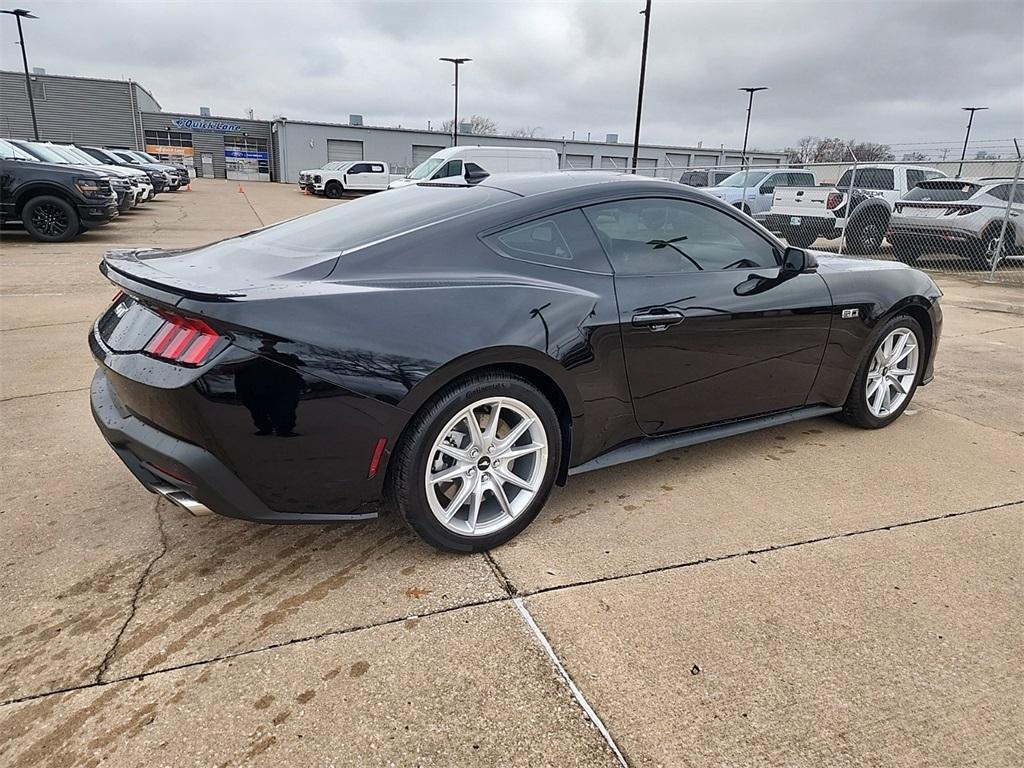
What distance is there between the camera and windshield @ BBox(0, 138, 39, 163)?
11.4 metres

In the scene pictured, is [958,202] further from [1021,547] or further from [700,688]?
[700,688]

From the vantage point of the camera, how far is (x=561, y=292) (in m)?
2.66

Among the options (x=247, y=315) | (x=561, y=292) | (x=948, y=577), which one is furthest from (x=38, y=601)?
(x=948, y=577)

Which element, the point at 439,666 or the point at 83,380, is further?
the point at 83,380

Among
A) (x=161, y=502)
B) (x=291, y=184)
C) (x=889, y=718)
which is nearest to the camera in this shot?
(x=889, y=718)

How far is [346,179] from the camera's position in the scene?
3244 cm

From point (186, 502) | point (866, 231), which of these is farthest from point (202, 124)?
point (186, 502)

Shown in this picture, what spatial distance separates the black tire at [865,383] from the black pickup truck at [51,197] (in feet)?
40.1

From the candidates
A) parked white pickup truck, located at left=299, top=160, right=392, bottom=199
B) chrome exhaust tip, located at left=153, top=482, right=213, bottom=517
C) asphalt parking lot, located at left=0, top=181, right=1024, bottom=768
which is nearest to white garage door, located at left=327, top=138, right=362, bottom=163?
parked white pickup truck, located at left=299, top=160, right=392, bottom=199

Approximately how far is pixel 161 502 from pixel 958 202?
12906 mm

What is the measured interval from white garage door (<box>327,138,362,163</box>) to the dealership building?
7cm

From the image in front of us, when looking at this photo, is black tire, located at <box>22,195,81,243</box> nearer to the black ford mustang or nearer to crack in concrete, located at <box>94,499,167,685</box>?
the black ford mustang

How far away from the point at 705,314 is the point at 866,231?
463 inches

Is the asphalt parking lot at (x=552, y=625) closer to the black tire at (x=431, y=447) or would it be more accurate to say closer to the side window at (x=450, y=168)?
the black tire at (x=431, y=447)
